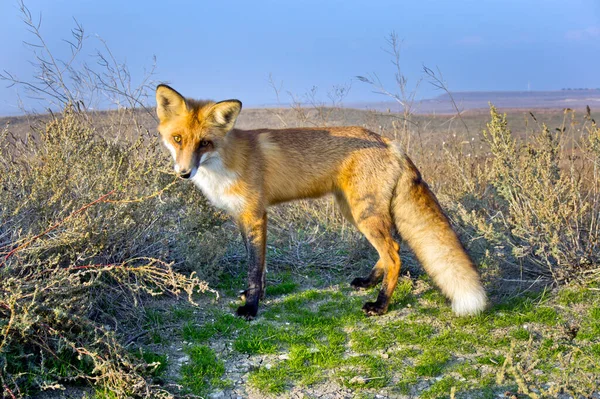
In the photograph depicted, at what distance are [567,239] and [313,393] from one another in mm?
2578

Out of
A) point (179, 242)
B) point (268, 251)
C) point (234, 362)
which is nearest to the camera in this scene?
point (234, 362)

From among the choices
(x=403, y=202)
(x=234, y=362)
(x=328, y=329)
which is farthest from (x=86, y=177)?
(x=403, y=202)

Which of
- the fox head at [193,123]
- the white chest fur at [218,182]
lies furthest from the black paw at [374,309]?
the fox head at [193,123]

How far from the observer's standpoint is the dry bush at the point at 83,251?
9.02 feet

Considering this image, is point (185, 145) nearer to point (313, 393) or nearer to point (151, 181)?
point (151, 181)

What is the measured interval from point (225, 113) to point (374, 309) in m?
1.83

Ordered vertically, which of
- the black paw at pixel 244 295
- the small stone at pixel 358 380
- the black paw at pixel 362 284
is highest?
the black paw at pixel 244 295

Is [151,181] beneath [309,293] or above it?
above

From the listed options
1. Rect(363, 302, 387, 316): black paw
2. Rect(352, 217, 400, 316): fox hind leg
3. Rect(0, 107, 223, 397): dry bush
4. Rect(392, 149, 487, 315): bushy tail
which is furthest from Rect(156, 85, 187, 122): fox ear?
Rect(363, 302, 387, 316): black paw

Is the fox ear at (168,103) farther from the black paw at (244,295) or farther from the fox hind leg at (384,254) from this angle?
the fox hind leg at (384,254)

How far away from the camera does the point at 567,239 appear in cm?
415

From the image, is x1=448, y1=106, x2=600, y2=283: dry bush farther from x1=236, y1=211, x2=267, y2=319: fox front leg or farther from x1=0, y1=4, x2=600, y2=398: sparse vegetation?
x1=236, y1=211, x2=267, y2=319: fox front leg

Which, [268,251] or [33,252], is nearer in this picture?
[33,252]

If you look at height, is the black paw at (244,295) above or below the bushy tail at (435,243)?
below
